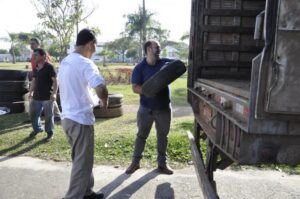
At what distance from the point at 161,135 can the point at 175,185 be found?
2.64ft

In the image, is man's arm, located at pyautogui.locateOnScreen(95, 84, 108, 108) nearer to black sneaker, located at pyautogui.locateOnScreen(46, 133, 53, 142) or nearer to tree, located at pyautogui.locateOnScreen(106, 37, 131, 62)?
black sneaker, located at pyautogui.locateOnScreen(46, 133, 53, 142)

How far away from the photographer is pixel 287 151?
2.37 metres

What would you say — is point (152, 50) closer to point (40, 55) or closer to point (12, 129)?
point (40, 55)

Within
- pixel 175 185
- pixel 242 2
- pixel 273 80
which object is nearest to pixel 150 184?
pixel 175 185

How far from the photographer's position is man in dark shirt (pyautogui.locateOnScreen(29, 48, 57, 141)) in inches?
283

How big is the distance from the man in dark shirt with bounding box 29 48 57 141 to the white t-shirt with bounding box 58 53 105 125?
10.6 feet

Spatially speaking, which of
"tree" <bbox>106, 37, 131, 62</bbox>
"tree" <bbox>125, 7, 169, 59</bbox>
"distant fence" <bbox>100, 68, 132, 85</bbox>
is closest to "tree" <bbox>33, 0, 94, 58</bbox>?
"distant fence" <bbox>100, 68, 132, 85</bbox>

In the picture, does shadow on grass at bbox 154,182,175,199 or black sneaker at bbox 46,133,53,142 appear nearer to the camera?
shadow on grass at bbox 154,182,175,199

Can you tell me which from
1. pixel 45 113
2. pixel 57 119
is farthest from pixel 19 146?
pixel 57 119

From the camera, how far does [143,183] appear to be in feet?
16.9

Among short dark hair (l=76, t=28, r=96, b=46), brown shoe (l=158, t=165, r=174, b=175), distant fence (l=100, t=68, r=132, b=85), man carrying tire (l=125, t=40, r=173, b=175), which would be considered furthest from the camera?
distant fence (l=100, t=68, r=132, b=85)

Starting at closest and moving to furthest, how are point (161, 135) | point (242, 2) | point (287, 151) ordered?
1. point (287, 151)
2. point (242, 2)
3. point (161, 135)

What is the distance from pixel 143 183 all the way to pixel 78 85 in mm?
1925

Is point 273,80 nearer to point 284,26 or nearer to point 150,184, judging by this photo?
point 284,26
